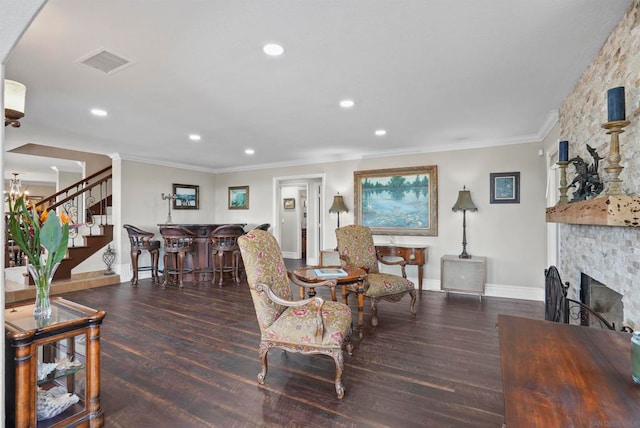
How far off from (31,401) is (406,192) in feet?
16.6

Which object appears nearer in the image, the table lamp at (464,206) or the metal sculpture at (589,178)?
the metal sculpture at (589,178)

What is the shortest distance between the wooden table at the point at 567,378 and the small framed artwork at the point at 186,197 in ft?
22.6

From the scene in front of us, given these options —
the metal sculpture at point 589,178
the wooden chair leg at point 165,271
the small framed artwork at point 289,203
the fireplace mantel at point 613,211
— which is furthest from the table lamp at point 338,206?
the fireplace mantel at point 613,211

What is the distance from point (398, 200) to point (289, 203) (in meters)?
4.32

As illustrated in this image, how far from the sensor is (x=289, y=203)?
9273mm

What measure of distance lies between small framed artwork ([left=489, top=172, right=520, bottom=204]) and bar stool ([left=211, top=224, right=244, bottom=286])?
14.2 ft

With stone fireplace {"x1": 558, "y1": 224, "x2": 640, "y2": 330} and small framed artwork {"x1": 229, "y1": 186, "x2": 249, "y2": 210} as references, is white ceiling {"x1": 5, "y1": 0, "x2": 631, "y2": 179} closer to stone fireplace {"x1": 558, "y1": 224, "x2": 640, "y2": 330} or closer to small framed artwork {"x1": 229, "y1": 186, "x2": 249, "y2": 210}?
stone fireplace {"x1": 558, "y1": 224, "x2": 640, "y2": 330}

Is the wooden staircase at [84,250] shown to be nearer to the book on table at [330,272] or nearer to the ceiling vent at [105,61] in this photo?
the ceiling vent at [105,61]

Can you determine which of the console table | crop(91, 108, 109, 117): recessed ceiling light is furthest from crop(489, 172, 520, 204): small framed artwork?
crop(91, 108, 109, 117): recessed ceiling light

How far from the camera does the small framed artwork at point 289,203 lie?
30.2 ft

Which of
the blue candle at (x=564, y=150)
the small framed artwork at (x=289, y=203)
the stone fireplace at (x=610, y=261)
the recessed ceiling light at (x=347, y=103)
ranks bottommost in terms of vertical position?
the stone fireplace at (x=610, y=261)

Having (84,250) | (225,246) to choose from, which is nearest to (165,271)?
(225,246)

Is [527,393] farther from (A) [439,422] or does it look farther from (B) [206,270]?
(B) [206,270]

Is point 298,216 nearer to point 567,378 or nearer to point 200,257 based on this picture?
point 200,257
